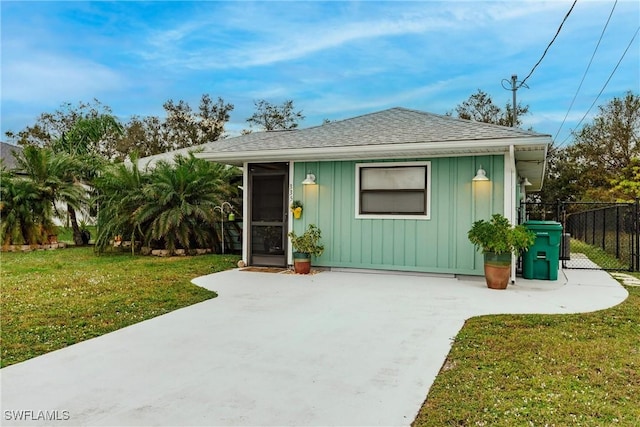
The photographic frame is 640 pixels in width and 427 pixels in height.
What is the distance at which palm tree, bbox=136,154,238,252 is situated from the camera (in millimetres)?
9008

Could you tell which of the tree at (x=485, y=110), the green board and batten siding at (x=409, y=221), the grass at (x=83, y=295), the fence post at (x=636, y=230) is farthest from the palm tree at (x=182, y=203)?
the tree at (x=485, y=110)

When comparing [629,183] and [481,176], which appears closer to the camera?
[481,176]

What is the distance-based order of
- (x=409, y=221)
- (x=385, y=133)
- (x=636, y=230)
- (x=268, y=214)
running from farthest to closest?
1. (x=268, y=214)
2. (x=636, y=230)
3. (x=385, y=133)
4. (x=409, y=221)

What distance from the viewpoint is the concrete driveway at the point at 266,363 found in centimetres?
A: 233

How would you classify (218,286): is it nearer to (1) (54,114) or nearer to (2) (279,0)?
(2) (279,0)

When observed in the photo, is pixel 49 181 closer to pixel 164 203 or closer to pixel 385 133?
pixel 164 203

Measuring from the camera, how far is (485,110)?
25.6 m

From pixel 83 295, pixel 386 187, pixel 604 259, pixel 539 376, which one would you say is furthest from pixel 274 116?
pixel 539 376

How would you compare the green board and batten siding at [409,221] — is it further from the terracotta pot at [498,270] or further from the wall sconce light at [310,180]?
the terracotta pot at [498,270]

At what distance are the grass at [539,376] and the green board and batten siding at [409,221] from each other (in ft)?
8.66

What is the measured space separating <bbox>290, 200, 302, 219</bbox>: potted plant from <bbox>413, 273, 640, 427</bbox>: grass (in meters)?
4.05

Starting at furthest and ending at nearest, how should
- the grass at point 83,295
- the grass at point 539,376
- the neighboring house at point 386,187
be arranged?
the neighboring house at point 386,187, the grass at point 83,295, the grass at point 539,376

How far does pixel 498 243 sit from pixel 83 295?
5.40 m

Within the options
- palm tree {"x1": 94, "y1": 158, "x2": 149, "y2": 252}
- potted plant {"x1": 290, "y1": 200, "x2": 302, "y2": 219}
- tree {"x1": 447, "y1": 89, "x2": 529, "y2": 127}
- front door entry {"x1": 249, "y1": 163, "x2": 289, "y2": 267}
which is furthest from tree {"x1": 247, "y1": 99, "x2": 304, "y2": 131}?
potted plant {"x1": 290, "y1": 200, "x2": 302, "y2": 219}
